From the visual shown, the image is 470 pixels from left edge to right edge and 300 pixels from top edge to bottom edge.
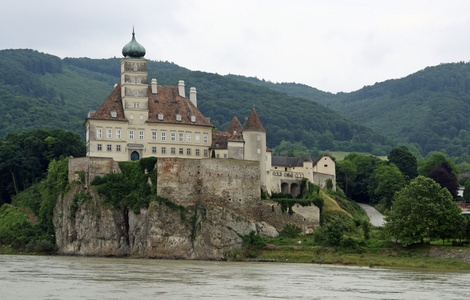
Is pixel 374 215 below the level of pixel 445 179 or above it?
below

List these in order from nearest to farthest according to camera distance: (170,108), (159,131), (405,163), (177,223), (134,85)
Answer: (177,223) → (159,131) → (134,85) → (170,108) → (405,163)

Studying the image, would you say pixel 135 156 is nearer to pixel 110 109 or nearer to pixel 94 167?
pixel 110 109

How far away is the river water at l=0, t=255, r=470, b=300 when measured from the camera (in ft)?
141

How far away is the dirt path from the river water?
23960mm

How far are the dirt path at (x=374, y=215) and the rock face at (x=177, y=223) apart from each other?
15831 mm

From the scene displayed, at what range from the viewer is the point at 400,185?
94.2m

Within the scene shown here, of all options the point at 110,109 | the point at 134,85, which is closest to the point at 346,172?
the point at 134,85

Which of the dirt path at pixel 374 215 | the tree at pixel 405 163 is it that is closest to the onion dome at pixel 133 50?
the dirt path at pixel 374 215

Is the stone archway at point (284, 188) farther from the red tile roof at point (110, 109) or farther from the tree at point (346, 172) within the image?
the tree at point (346, 172)

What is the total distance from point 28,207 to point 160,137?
1698cm

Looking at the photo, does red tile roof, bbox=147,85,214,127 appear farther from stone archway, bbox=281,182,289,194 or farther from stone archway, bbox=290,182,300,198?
stone archway, bbox=290,182,300,198

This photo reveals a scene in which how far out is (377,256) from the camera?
210 ft

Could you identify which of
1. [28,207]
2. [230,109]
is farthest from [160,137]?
[230,109]

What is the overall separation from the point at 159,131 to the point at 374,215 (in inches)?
1144
